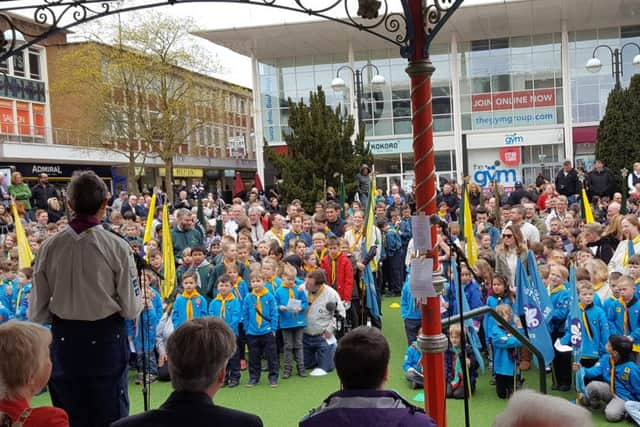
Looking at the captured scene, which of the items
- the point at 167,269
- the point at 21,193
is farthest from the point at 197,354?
the point at 21,193

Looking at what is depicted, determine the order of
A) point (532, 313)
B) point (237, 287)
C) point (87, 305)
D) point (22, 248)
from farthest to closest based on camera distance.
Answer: point (22, 248), point (237, 287), point (532, 313), point (87, 305)

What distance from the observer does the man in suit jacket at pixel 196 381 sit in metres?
2.76

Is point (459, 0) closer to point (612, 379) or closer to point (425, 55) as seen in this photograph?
point (425, 55)

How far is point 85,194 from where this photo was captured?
428 centimetres

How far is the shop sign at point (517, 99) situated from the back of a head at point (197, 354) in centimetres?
3359

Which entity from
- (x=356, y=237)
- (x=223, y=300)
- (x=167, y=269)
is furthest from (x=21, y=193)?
(x=223, y=300)

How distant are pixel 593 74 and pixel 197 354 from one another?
115ft

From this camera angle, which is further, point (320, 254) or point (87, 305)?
point (320, 254)

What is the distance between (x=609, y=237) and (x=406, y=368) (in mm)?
3885

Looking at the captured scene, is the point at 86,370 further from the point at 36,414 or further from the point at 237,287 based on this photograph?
the point at 237,287

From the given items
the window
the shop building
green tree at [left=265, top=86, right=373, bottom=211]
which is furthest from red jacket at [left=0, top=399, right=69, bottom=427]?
the window

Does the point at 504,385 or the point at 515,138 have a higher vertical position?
the point at 515,138

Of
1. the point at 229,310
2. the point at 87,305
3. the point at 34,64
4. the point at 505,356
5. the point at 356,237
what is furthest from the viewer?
the point at 34,64

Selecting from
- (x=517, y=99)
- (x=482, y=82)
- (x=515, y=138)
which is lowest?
(x=515, y=138)
